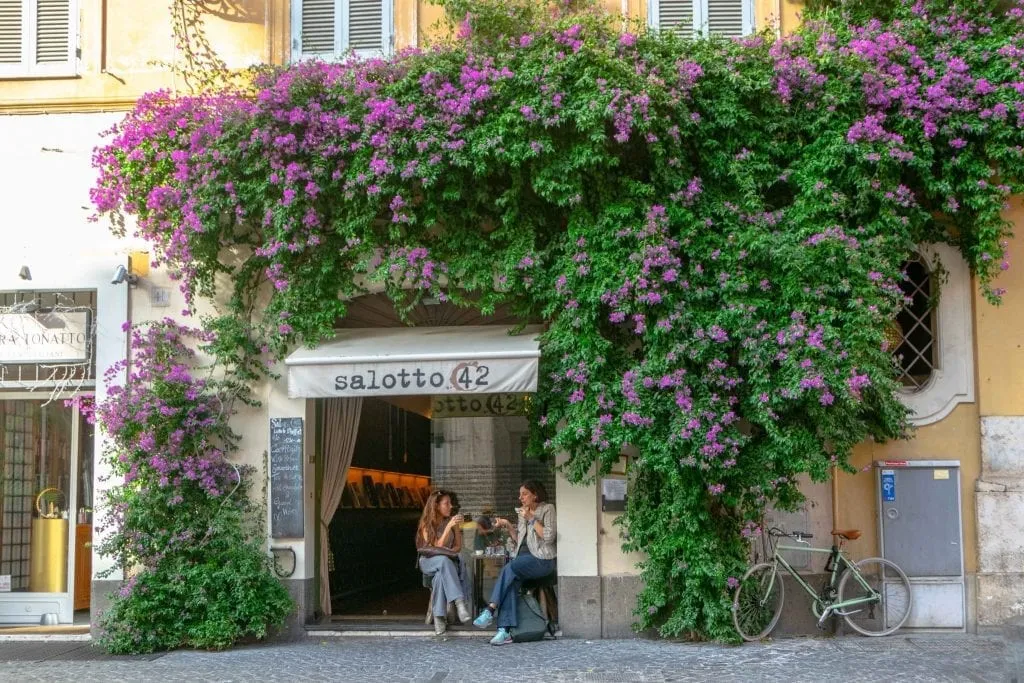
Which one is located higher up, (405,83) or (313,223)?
(405,83)

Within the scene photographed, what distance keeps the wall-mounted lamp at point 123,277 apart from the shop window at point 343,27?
280cm

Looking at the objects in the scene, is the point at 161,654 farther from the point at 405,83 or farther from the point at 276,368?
the point at 405,83

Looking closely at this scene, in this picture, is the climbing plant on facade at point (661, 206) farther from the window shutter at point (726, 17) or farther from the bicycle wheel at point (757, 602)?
the window shutter at point (726, 17)

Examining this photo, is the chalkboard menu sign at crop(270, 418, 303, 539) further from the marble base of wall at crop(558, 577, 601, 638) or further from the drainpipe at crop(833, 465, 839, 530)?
the drainpipe at crop(833, 465, 839, 530)

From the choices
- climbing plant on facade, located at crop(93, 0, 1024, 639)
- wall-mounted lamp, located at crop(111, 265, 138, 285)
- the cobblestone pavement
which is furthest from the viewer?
wall-mounted lamp, located at crop(111, 265, 138, 285)

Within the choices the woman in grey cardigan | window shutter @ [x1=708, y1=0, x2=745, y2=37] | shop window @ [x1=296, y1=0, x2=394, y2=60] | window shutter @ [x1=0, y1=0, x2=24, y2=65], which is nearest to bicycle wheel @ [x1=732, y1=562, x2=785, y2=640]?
the woman in grey cardigan

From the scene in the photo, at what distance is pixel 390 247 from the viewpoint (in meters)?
10.3

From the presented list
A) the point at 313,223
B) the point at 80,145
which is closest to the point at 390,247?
the point at 313,223

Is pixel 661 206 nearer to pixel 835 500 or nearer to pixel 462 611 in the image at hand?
pixel 835 500

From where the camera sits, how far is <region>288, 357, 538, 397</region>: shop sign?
9.94m

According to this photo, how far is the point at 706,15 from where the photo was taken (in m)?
11.2

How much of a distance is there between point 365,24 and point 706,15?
3485 mm

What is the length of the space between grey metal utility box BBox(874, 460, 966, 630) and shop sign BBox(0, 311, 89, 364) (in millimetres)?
8014

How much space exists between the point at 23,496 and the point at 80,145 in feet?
12.6
